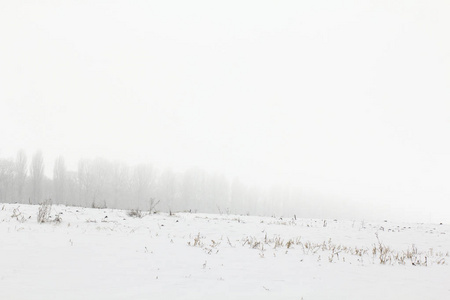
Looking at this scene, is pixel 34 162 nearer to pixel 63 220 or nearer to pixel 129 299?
pixel 63 220

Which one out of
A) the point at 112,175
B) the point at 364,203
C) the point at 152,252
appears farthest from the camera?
the point at 364,203

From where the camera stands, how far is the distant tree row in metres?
57.3

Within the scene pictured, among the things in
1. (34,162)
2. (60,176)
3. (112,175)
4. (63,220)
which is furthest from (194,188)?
(63,220)

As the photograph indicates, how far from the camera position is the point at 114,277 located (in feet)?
15.5

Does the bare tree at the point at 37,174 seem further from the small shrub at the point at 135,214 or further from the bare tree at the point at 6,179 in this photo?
the small shrub at the point at 135,214

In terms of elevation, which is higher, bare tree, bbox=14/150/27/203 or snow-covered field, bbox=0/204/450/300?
bare tree, bbox=14/150/27/203

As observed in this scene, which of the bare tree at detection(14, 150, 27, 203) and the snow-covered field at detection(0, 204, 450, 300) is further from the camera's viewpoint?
the bare tree at detection(14, 150, 27, 203)

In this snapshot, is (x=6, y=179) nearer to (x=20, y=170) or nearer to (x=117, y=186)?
(x=20, y=170)

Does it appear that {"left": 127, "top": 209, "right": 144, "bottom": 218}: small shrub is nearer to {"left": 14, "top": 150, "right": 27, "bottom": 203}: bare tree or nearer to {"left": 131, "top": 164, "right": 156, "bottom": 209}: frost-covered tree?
{"left": 131, "top": 164, "right": 156, "bottom": 209}: frost-covered tree

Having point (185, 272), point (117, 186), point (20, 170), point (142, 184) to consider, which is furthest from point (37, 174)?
point (185, 272)

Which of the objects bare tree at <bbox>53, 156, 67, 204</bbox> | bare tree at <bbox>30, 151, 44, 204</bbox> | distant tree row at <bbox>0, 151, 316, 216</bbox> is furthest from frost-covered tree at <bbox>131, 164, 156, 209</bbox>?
bare tree at <bbox>30, 151, 44, 204</bbox>

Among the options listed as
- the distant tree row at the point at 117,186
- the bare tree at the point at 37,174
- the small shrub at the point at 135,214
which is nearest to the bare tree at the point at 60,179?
the distant tree row at the point at 117,186

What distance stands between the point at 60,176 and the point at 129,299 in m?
66.5

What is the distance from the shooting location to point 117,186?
6681cm
